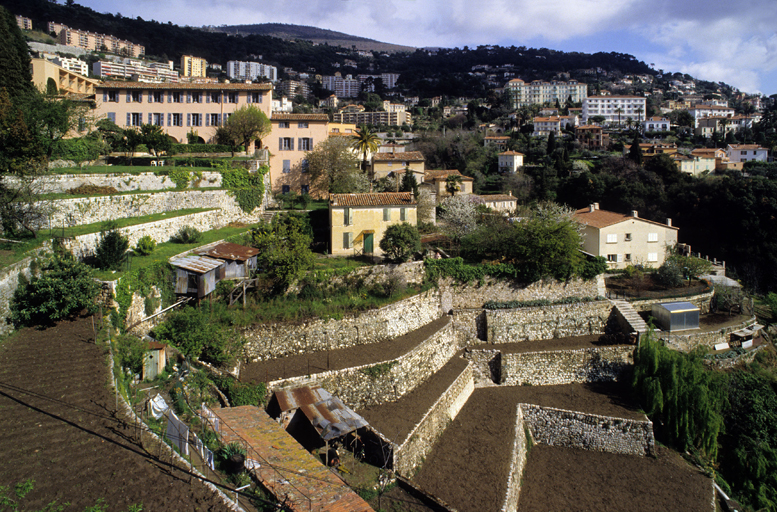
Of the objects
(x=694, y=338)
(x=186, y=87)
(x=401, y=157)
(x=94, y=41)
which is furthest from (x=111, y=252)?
(x=94, y=41)

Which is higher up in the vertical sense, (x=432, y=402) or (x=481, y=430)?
(x=432, y=402)

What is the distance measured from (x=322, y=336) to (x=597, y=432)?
11.7 metres

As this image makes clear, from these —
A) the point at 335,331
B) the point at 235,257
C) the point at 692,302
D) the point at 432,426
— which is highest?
the point at 235,257

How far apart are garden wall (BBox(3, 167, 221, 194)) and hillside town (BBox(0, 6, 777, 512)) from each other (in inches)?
6.0

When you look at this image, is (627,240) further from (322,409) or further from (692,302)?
(322,409)

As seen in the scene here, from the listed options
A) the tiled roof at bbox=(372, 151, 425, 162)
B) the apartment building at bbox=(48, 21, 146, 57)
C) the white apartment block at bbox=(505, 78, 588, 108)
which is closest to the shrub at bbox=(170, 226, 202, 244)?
the tiled roof at bbox=(372, 151, 425, 162)

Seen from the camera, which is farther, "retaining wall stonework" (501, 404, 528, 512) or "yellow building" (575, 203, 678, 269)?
"yellow building" (575, 203, 678, 269)

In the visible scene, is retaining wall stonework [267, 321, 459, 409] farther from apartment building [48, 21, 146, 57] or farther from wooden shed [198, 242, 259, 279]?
apartment building [48, 21, 146, 57]

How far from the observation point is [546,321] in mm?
25234

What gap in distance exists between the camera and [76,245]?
1875cm

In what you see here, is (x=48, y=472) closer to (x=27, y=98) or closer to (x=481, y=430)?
(x=481, y=430)

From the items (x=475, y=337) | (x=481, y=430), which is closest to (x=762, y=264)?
(x=475, y=337)

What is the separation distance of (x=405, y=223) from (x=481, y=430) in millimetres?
11745

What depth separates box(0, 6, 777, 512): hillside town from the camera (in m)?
11.8
